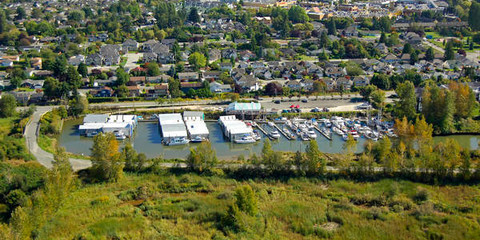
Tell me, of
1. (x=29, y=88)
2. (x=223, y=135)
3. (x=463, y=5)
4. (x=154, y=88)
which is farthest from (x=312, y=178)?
(x=463, y=5)

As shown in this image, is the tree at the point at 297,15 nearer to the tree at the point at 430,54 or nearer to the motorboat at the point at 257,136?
the tree at the point at 430,54

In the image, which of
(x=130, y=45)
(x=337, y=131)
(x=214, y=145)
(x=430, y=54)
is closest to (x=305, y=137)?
(x=337, y=131)

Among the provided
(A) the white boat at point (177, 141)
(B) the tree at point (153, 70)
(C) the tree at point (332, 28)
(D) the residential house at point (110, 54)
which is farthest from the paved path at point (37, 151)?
(C) the tree at point (332, 28)

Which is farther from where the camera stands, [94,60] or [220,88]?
[94,60]

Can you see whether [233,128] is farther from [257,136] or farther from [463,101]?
[463,101]

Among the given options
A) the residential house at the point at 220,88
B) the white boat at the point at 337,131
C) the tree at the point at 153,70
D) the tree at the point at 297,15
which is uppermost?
the tree at the point at 297,15

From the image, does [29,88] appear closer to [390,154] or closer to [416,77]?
[390,154]

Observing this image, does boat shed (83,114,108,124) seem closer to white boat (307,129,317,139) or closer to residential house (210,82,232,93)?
residential house (210,82,232,93)
